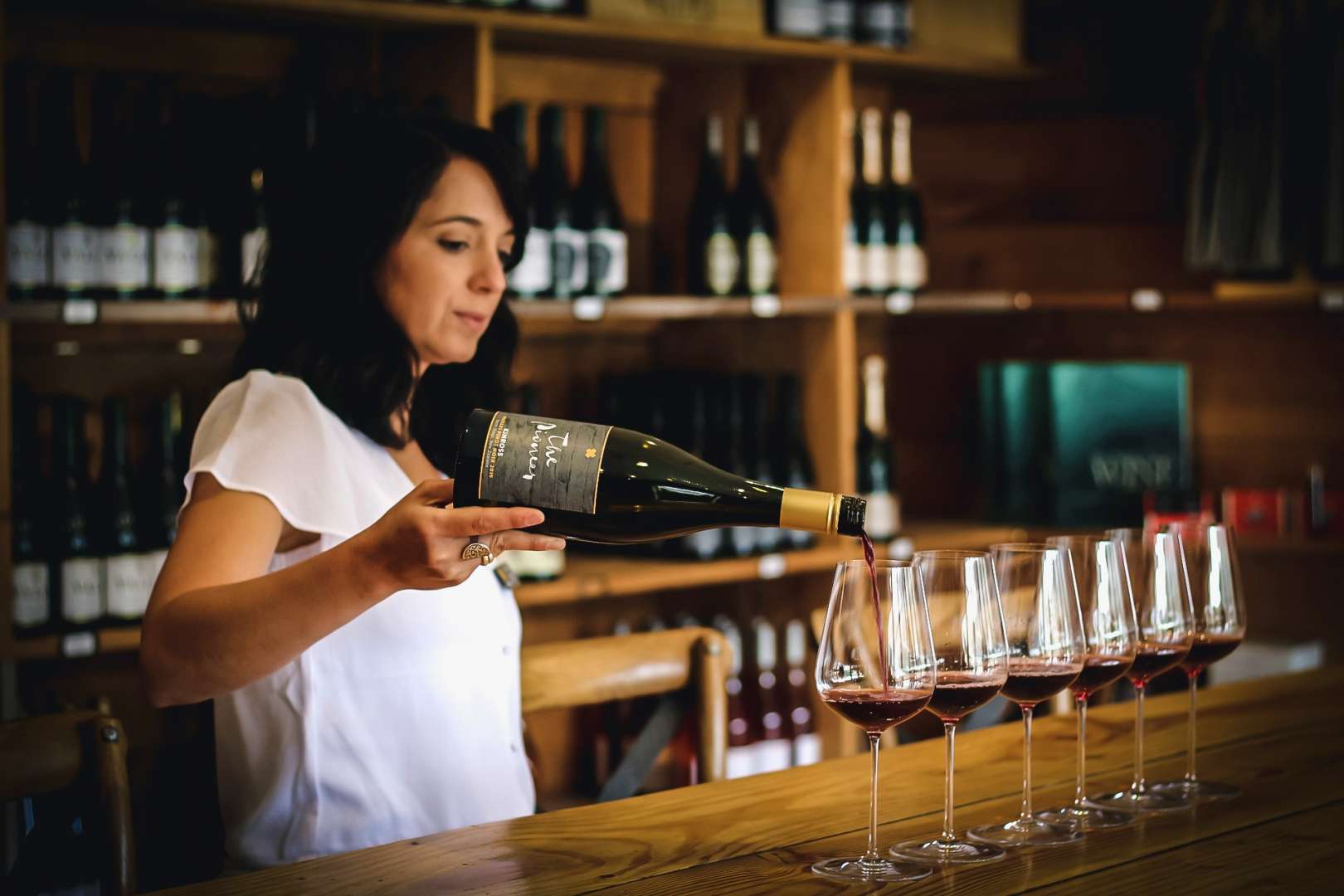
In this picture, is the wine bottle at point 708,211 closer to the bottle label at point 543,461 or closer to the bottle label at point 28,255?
the bottle label at point 28,255

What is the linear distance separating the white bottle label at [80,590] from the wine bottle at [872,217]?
1.54m

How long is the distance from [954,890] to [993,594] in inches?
8.0

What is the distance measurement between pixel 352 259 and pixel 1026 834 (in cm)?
96

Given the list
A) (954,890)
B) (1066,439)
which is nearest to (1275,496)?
(1066,439)

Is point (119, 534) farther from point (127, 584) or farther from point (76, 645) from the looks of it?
point (76, 645)

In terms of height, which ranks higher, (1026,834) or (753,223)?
(753,223)

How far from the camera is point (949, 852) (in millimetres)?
1055

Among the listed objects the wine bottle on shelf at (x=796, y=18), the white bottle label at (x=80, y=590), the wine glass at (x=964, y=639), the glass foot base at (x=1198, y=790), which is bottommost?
the glass foot base at (x=1198, y=790)

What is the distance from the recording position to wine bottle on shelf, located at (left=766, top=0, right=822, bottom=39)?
110 inches

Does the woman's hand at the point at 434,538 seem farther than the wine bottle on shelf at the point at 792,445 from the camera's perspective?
No

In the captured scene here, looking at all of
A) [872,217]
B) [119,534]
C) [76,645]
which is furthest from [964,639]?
[872,217]

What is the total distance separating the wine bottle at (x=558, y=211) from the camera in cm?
265

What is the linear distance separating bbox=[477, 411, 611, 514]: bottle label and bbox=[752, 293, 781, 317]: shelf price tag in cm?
170

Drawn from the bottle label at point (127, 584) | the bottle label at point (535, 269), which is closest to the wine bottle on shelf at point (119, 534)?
the bottle label at point (127, 584)
